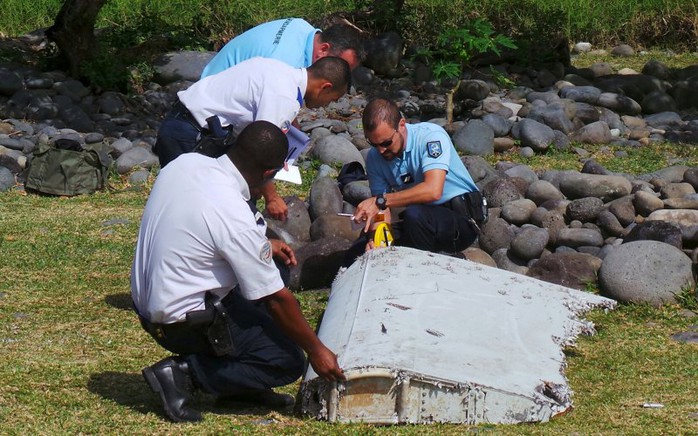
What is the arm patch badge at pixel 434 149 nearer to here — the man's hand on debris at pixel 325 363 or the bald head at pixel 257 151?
the bald head at pixel 257 151

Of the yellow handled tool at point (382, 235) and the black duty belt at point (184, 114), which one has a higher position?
the black duty belt at point (184, 114)

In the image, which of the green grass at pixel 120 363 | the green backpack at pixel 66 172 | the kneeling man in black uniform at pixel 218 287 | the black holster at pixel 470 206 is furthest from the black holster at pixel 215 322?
the green backpack at pixel 66 172

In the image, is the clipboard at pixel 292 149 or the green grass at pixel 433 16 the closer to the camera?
the clipboard at pixel 292 149

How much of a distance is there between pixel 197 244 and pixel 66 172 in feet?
19.4

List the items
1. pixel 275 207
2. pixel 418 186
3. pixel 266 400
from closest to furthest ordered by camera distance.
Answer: pixel 266 400, pixel 275 207, pixel 418 186

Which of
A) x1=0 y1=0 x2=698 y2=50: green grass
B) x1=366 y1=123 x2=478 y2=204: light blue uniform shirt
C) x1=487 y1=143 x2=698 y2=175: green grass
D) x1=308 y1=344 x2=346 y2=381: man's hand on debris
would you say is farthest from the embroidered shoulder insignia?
Answer: x1=0 y1=0 x2=698 y2=50: green grass

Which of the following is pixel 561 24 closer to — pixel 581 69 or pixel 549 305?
pixel 581 69

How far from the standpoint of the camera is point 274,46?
6.61m

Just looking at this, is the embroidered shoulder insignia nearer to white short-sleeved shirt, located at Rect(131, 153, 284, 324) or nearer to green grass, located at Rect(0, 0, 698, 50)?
white short-sleeved shirt, located at Rect(131, 153, 284, 324)

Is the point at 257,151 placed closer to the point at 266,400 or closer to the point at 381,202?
the point at 266,400

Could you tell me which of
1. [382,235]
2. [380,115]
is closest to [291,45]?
[380,115]

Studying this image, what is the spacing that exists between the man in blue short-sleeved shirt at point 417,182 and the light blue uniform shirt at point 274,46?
50 centimetres

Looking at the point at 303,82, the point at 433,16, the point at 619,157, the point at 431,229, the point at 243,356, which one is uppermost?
the point at 303,82

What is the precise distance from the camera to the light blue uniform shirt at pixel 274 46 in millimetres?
6578
